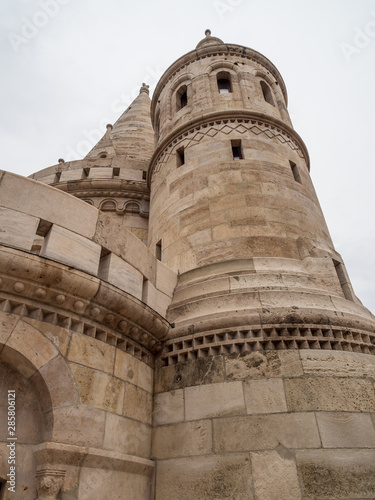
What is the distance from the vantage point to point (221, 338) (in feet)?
17.1

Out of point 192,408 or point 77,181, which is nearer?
point 192,408

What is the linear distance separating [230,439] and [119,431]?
50.0 inches

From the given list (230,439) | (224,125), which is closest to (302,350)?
(230,439)

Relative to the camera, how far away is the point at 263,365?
15.9 ft

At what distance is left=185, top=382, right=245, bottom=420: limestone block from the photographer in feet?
15.3

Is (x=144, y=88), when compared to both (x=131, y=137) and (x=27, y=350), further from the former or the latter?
(x=27, y=350)

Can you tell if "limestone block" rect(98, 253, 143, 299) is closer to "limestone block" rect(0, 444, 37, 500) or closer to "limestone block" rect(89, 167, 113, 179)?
"limestone block" rect(0, 444, 37, 500)

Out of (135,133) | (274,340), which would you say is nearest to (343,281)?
(274,340)

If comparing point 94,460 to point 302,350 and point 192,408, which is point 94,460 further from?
point 302,350

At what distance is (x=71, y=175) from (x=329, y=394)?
33.5 ft

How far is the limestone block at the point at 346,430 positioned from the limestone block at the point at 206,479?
0.92 m

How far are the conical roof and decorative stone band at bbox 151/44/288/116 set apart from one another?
533cm

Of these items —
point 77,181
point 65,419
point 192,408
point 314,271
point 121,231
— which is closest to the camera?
point 65,419

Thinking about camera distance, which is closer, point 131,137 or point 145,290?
point 145,290
